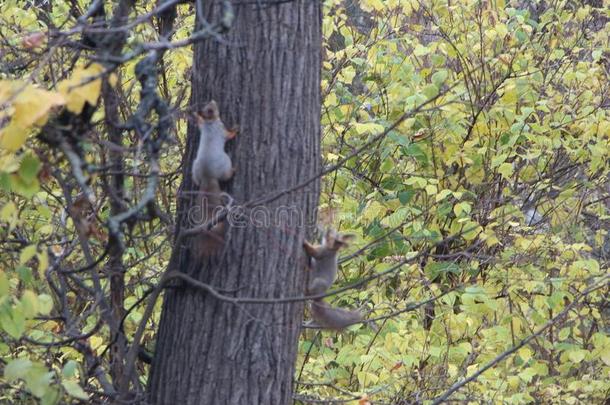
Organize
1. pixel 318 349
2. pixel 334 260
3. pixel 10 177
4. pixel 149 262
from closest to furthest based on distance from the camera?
pixel 10 177 → pixel 334 260 → pixel 149 262 → pixel 318 349

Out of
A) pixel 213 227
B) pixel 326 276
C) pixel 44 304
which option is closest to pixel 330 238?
pixel 326 276

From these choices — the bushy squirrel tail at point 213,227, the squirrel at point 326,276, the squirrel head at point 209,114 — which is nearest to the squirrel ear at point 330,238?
the squirrel at point 326,276

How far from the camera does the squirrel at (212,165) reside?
114 inches

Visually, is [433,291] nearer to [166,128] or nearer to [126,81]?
[126,81]

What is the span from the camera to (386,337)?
521cm

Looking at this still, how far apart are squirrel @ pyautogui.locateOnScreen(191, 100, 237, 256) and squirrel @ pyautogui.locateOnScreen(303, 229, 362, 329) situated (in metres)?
0.37

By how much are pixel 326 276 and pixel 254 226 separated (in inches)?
19.6

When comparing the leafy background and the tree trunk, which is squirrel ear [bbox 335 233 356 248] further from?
the leafy background

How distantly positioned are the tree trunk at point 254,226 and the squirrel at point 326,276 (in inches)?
6.1

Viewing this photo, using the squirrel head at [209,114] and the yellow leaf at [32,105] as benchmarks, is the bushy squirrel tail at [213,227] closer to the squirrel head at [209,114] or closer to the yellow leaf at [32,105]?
the squirrel head at [209,114]

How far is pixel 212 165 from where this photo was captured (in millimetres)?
2912

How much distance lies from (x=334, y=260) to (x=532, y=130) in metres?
3.10

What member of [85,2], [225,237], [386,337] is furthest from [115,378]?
[85,2]

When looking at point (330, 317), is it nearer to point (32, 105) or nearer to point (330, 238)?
point (330, 238)
